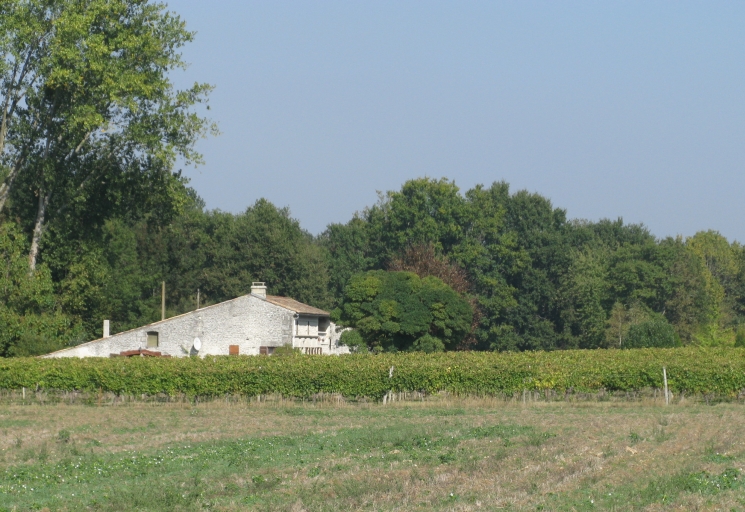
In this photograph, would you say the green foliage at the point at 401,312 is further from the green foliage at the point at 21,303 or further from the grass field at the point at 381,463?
the grass field at the point at 381,463

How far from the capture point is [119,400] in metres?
41.0

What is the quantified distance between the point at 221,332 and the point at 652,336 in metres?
29.7

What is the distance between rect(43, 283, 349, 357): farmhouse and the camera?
63.1 m

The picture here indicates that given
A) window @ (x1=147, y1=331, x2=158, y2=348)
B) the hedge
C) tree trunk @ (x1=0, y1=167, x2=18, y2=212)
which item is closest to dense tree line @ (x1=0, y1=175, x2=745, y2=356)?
window @ (x1=147, y1=331, x2=158, y2=348)

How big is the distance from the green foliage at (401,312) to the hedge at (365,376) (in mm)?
24805

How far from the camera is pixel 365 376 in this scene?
130 ft

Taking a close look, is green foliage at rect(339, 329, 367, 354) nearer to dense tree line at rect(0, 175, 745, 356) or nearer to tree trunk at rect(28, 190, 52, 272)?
dense tree line at rect(0, 175, 745, 356)

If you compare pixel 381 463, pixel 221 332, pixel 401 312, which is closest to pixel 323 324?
pixel 401 312

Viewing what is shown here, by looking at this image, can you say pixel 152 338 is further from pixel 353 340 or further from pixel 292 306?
pixel 353 340

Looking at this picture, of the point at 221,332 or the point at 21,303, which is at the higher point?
the point at 21,303

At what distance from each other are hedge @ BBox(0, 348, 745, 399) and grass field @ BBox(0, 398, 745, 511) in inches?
260

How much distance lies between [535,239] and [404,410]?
65809mm

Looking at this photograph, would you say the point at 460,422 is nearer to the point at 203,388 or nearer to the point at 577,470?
the point at 577,470

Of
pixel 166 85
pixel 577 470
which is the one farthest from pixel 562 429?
pixel 166 85
